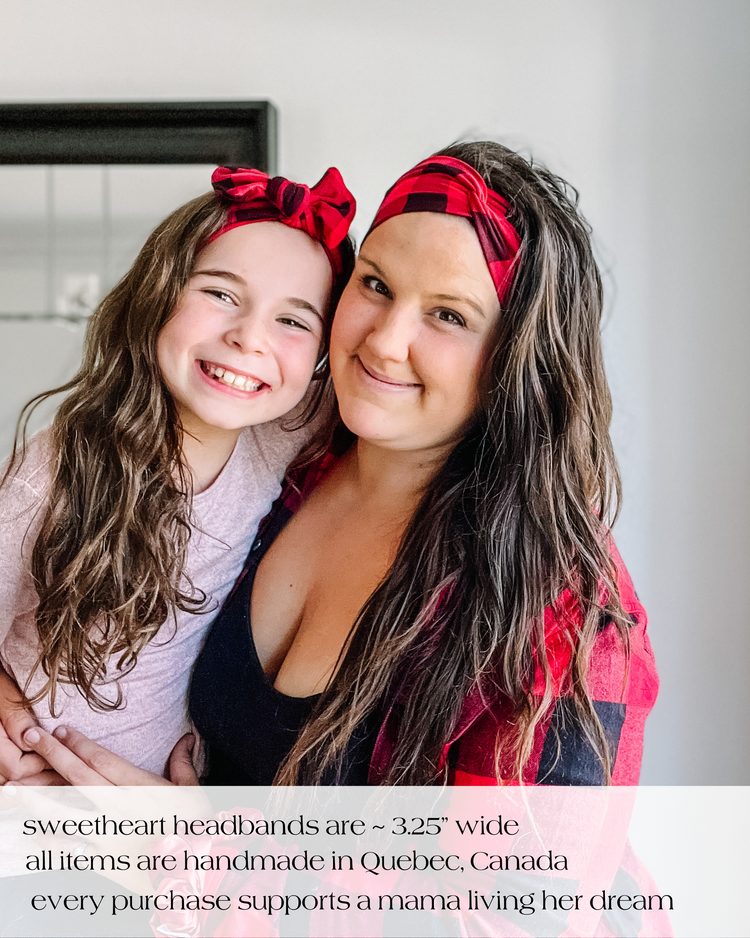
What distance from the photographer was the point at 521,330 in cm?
65

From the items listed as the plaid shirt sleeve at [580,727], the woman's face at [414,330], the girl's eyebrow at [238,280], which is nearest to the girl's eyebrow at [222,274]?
the girl's eyebrow at [238,280]

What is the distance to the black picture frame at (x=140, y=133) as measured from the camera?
32.6 inches

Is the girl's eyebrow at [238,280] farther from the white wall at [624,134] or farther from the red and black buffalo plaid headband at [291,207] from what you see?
the white wall at [624,134]

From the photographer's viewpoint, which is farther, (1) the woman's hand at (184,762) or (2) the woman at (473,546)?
(1) the woman's hand at (184,762)

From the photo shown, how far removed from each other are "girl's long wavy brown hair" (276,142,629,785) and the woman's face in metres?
0.03

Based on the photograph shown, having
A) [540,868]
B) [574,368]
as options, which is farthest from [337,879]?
[574,368]

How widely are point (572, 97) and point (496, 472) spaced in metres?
0.41

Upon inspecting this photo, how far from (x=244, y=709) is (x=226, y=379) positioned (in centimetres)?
32

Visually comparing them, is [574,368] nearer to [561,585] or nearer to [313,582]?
Result: [561,585]

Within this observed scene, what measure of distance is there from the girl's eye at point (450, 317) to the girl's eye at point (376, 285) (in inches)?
2.1

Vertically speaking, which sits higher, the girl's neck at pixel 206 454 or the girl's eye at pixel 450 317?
the girl's eye at pixel 450 317

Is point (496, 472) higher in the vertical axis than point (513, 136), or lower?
lower

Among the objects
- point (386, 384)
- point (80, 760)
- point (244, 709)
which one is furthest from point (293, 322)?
point (80, 760)

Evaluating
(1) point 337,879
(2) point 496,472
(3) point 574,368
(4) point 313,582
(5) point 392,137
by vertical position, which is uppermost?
(5) point 392,137
